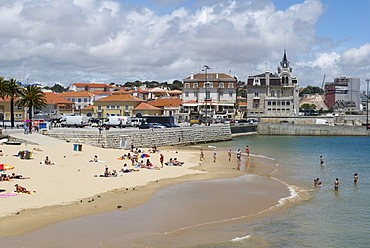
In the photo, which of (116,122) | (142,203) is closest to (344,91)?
(116,122)

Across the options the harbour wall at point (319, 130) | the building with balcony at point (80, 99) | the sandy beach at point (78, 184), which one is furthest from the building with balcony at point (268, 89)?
the sandy beach at point (78, 184)

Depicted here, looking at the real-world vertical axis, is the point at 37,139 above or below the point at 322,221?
above

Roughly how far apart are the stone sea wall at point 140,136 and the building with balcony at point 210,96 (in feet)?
113

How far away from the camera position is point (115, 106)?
301 ft

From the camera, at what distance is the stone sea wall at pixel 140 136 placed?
44688 millimetres

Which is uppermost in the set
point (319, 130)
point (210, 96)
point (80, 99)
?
point (210, 96)

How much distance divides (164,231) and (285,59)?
4520 inches

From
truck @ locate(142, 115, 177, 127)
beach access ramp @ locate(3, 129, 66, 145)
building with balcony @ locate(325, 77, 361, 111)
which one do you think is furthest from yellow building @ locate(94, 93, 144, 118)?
building with balcony @ locate(325, 77, 361, 111)

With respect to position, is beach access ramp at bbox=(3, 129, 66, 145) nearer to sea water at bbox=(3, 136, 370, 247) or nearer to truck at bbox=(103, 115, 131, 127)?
sea water at bbox=(3, 136, 370, 247)

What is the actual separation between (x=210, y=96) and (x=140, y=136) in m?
59.6

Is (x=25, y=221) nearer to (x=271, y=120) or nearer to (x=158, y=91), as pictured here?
(x=271, y=120)

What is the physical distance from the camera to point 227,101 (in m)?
107

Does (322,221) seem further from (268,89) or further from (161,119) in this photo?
(268,89)

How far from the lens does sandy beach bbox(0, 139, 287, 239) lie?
17.1m
